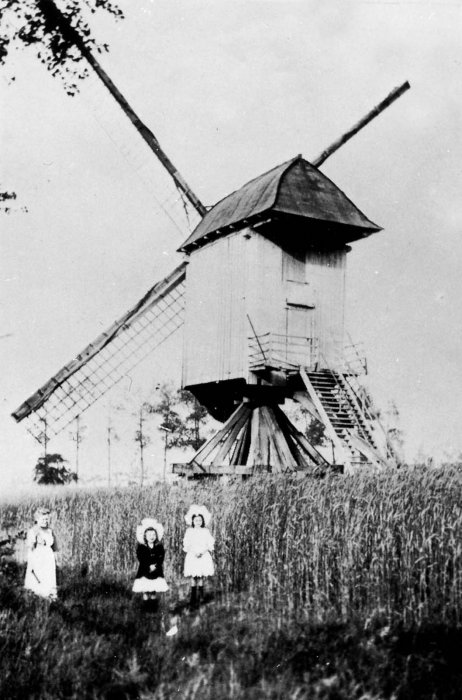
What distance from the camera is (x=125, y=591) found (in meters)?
9.85

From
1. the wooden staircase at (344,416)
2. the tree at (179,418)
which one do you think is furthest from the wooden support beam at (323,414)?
the tree at (179,418)

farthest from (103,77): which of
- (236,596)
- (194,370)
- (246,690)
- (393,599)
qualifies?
(246,690)

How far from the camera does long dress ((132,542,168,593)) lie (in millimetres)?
8664

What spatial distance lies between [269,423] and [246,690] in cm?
1289

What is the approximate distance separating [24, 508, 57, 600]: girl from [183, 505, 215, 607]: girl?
5.23 ft

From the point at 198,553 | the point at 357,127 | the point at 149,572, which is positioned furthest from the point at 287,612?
the point at 357,127

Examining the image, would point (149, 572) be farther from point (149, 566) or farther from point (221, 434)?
point (221, 434)

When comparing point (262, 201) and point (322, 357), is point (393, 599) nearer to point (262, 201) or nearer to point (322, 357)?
point (322, 357)

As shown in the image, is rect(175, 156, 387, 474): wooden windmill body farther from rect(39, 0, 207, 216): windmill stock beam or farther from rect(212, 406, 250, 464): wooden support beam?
rect(39, 0, 207, 216): windmill stock beam

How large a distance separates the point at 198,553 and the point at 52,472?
31.4 meters

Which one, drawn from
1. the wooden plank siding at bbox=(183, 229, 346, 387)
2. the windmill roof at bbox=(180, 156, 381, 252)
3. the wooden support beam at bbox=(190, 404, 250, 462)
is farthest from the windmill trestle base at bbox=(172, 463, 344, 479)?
the windmill roof at bbox=(180, 156, 381, 252)

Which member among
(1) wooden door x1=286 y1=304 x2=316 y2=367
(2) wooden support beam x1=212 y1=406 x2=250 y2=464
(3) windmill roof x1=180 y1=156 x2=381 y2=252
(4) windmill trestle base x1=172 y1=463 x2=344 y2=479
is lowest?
(4) windmill trestle base x1=172 y1=463 x2=344 y2=479

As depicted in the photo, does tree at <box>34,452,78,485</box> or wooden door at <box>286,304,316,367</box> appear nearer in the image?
wooden door at <box>286,304,316,367</box>

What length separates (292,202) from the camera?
672 inches
